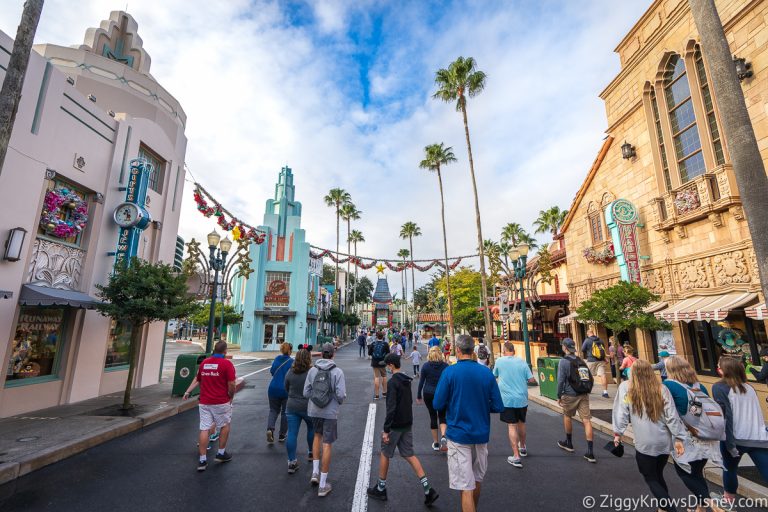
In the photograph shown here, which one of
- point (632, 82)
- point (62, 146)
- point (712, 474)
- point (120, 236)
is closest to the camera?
point (712, 474)

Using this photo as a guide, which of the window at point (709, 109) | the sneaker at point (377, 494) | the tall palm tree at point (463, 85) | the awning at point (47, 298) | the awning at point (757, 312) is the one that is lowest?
the sneaker at point (377, 494)

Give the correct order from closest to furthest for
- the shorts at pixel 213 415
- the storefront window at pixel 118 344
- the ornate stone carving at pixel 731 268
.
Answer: the shorts at pixel 213 415 < the ornate stone carving at pixel 731 268 < the storefront window at pixel 118 344

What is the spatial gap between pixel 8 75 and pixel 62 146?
216 inches

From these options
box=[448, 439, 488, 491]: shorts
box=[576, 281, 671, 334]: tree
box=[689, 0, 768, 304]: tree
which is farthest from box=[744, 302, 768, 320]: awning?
box=[448, 439, 488, 491]: shorts

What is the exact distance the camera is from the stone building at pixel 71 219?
8.11 m

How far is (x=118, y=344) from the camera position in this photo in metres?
11.3

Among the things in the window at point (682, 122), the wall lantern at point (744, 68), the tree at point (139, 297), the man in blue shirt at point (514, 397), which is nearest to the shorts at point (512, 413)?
the man in blue shirt at point (514, 397)

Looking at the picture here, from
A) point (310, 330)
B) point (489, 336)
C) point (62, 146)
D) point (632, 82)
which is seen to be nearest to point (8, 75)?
point (62, 146)

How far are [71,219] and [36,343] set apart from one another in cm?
335

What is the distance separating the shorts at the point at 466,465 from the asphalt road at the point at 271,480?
32.0 inches

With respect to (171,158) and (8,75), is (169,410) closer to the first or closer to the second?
(8,75)

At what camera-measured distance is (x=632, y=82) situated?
15727 millimetres

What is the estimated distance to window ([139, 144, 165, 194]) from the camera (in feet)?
42.0

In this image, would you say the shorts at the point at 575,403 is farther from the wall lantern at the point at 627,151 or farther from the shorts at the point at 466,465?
the wall lantern at the point at 627,151
